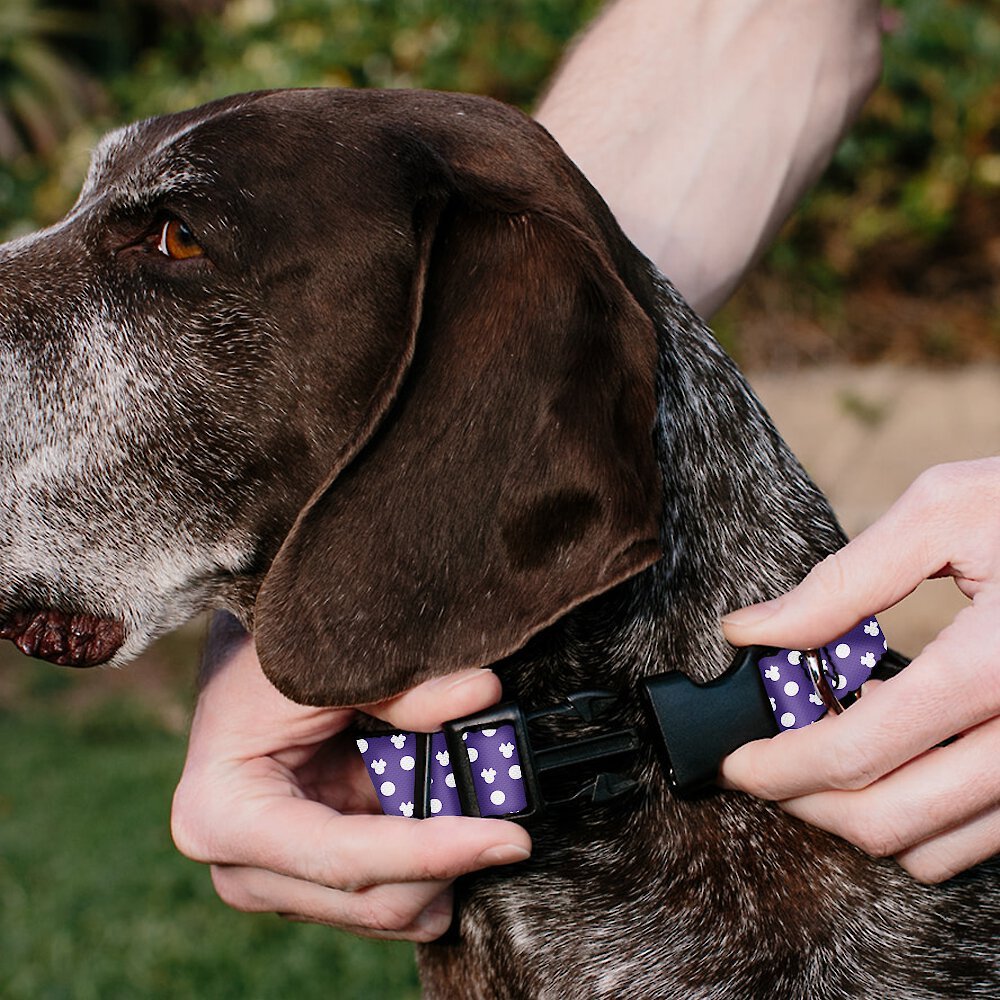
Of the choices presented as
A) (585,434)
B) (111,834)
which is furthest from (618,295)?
(111,834)

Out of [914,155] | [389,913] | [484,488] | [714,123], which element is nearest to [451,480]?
[484,488]

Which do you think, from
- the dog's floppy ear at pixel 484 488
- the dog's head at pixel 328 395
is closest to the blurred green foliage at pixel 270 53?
the dog's head at pixel 328 395

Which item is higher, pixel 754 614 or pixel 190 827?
pixel 754 614

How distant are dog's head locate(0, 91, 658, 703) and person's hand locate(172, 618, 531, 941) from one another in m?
0.15

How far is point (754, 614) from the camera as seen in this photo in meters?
2.16

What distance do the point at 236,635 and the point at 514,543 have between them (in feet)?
2.85

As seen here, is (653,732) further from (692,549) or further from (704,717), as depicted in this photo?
(692,549)

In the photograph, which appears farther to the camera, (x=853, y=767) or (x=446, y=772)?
(x=446, y=772)

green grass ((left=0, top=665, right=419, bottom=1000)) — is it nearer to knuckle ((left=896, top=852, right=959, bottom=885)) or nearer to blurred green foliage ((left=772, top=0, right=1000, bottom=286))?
knuckle ((left=896, top=852, right=959, bottom=885))

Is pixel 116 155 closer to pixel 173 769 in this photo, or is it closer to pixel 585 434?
pixel 585 434

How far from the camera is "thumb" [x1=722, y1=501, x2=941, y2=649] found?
208 centimetres

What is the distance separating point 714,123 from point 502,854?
1928mm

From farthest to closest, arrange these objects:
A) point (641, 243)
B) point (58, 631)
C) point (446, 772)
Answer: point (641, 243) → point (58, 631) → point (446, 772)

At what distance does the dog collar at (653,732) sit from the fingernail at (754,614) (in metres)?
0.05
